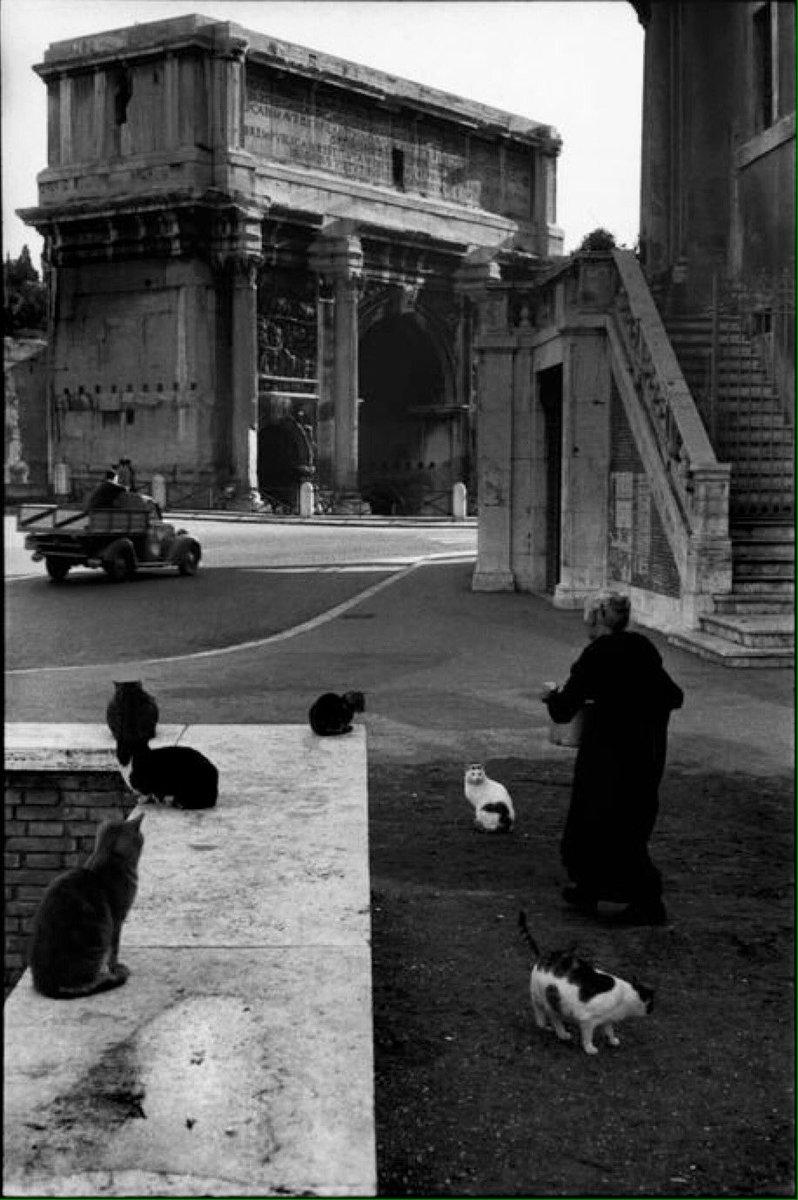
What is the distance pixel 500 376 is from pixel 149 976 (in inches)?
711

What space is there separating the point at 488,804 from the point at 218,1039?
3.93m

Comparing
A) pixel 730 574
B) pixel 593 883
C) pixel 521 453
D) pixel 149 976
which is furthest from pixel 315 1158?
pixel 521 453

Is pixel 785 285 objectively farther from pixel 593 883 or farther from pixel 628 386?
pixel 593 883

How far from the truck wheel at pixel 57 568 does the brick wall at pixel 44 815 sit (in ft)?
56.8

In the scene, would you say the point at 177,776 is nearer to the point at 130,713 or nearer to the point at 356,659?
the point at 130,713

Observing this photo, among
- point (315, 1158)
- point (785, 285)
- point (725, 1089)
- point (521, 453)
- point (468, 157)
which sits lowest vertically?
point (725, 1089)

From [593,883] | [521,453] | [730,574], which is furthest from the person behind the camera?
[521,453]

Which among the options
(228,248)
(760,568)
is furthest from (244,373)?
(760,568)

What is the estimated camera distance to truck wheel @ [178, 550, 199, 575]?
26062mm

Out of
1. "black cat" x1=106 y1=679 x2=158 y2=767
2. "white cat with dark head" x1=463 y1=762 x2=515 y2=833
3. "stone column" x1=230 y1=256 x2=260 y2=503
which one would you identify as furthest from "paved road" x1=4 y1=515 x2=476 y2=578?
"white cat with dark head" x1=463 y1=762 x2=515 y2=833

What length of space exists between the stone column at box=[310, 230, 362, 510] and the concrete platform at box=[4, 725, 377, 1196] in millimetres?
41535

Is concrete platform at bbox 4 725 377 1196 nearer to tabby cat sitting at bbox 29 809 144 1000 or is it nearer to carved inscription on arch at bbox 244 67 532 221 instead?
tabby cat sitting at bbox 29 809 144 1000

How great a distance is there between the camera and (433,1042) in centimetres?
565

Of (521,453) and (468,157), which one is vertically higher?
(468,157)
